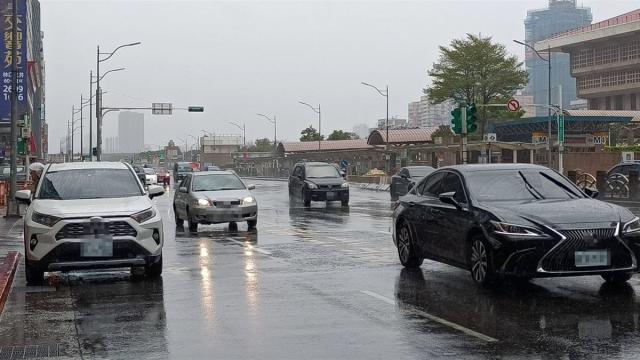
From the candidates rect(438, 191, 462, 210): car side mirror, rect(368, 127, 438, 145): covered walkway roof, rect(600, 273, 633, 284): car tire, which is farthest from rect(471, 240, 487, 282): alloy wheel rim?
rect(368, 127, 438, 145): covered walkway roof

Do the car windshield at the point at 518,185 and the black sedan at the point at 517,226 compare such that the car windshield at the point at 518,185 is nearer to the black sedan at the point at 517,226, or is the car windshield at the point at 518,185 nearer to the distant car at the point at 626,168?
the black sedan at the point at 517,226

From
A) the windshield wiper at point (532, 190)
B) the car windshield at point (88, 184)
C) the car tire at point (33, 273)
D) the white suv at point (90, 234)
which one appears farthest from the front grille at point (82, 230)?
the windshield wiper at point (532, 190)

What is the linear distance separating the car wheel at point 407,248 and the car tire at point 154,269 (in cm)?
355

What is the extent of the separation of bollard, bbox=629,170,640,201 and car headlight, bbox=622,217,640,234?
23.6 meters

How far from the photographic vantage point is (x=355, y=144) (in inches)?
4146

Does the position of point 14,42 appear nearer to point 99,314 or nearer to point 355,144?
point 99,314

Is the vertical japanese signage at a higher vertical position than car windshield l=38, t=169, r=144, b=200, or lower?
higher

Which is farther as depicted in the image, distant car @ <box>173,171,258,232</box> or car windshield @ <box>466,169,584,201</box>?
distant car @ <box>173,171,258,232</box>

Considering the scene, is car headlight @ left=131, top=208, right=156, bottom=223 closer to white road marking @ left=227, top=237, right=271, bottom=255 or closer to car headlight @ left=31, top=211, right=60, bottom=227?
car headlight @ left=31, top=211, right=60, bottom=227

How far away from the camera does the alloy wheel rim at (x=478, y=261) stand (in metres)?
9.59

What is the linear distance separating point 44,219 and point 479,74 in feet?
208

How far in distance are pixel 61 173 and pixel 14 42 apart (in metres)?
13.4

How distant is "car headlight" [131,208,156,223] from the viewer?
1080 centimetres

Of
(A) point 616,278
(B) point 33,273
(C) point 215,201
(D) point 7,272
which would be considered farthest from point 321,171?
(A) point 616,278
